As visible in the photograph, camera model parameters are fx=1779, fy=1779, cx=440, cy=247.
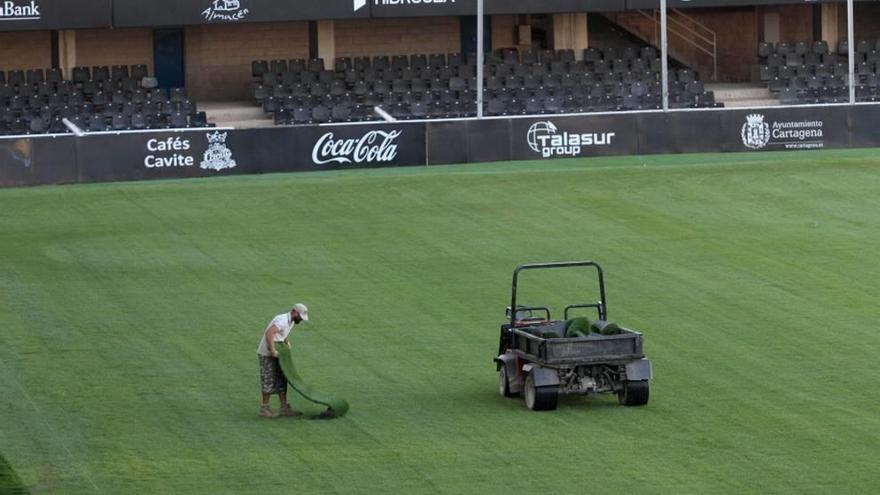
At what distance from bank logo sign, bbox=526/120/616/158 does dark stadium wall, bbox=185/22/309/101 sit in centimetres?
1174

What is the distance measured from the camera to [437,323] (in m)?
25.3

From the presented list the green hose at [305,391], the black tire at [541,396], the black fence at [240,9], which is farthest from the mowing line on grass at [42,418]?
the black fence at [240,9]

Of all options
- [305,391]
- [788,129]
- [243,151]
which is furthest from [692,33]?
[305,391]

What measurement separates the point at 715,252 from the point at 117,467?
15639 millimetres

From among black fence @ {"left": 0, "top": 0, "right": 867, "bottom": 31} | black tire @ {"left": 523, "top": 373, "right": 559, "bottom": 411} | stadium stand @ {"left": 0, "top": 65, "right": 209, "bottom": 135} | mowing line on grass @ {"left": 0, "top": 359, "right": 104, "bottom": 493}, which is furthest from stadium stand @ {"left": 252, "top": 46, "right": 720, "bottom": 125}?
black tire @ {"left": 523, "top": 373, "right": 559, "bottom": 411}

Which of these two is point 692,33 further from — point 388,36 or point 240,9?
point 240,9

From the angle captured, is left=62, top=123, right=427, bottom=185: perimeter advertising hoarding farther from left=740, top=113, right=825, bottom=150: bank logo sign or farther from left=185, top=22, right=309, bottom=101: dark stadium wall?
left=185, top=22, right=309, bottom=101: dark stadium wall

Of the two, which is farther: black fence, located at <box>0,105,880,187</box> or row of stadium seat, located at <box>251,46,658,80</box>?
row of stadium seat, located at <box>251,46,658,80</box>

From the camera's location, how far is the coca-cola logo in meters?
40.5

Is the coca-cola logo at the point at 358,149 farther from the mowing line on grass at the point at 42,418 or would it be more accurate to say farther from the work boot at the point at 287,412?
the work boot at the point at 287,412

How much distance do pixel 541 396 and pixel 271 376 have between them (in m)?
2.98

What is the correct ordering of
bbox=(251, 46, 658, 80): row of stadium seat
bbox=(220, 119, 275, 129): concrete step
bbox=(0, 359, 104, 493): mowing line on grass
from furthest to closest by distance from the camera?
bbox=(251, 46, 658, 80): row of stadium seat, bbox=(220, 119, 275, 129): concrete step, bbox=(0, 359, 104, 493): mowing line on grass

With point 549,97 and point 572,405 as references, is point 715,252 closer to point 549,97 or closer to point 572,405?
point 572,405

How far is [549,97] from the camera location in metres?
47.2
